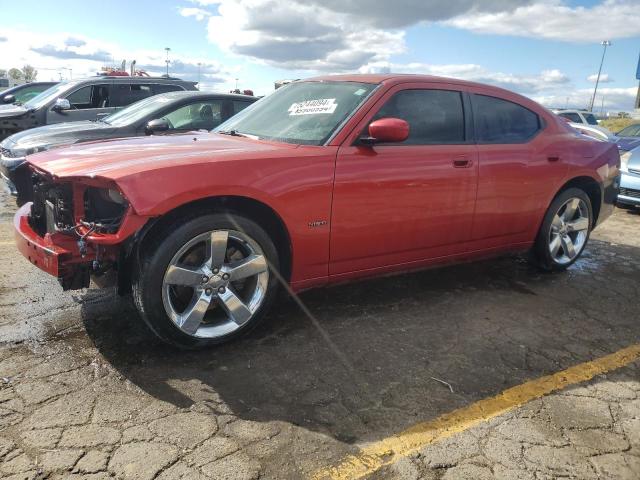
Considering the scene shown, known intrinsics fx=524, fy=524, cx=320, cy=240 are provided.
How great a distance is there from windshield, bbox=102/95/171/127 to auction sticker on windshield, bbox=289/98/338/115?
136 inches

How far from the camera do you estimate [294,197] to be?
310 centimetres

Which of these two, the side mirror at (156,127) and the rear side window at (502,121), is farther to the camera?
the side mirror at (156,127)

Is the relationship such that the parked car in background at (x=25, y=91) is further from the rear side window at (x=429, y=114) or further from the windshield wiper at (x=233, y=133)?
the rear side window at (x=429, y=114)

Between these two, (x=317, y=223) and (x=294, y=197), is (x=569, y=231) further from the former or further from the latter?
(x=294, y=197)

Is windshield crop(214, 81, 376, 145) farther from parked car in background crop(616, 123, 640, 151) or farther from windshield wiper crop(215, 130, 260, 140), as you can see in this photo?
parked car in background crop(616, 123, 640, 151)

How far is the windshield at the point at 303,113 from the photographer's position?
3465 mm

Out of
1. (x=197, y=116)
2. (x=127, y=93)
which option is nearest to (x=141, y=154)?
(x=197, y=116)

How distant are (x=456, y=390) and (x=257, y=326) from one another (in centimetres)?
130

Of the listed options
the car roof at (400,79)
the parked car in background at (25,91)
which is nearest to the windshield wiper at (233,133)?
the car roof at (400,79)

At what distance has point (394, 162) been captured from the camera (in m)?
3.49

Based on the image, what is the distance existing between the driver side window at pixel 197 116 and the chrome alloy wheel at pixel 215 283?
3.96m

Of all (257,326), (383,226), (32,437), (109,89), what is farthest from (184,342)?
(109,89)

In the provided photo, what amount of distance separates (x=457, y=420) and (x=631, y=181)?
721cm

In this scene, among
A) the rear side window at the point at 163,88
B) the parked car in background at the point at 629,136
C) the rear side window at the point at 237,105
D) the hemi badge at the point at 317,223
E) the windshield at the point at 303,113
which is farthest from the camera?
the parked car in background at the point at 629,136
